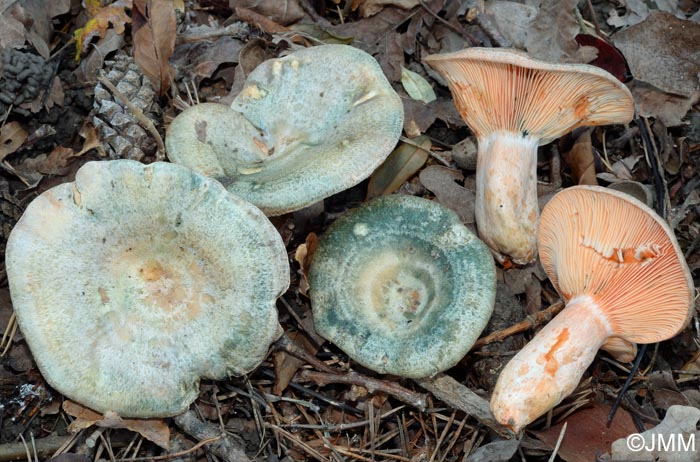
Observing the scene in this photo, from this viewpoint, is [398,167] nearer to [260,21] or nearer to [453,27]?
[453,27]

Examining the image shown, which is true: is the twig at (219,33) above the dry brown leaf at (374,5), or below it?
below

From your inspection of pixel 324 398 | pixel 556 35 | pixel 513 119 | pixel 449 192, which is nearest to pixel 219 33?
pixel 449 192

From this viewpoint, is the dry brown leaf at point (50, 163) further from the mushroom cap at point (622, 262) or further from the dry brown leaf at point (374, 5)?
the mushroom cap at point (622, 262)

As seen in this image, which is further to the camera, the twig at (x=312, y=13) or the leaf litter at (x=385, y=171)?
the twig at (x=312, y=13)

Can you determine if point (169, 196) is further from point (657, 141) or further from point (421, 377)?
point (657, 141)

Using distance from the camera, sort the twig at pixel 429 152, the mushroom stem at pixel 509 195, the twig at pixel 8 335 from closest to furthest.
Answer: the twig at pixel 8 335
the mushroom stem at pixel 509 195
the twig at pixel 429 152

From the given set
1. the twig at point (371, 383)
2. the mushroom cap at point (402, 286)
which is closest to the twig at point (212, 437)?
the twig at point (371, 383)
